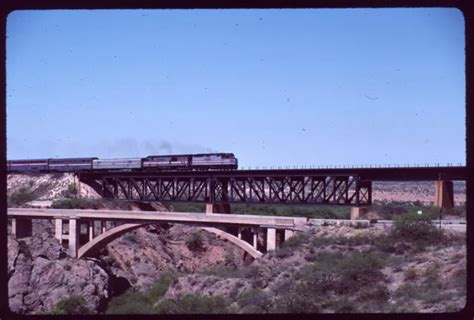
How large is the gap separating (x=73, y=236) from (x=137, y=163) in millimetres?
7684

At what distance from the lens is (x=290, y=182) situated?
31344mm

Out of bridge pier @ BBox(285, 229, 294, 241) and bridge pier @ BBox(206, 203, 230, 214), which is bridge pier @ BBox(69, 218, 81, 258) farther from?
bridge pier @ BBox(285, 229, 294, 241)

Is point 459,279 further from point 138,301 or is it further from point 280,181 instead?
point 280,181

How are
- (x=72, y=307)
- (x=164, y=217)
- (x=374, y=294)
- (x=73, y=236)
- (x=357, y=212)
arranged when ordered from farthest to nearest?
(x=73, y=236) → (x=164, y=217) → (x=357, y=212) → (x=72, y=307) → (x=374, y=294)

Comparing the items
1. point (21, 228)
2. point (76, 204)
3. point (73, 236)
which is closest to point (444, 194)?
point (73, 236)

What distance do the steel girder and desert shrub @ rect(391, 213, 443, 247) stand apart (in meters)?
6.43

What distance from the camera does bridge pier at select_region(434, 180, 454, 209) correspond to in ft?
87.6

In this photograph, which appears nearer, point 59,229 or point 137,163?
point 59,229

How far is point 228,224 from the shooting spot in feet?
102

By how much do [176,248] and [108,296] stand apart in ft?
52.0

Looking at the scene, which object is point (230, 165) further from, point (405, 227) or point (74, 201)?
point (405, 227)

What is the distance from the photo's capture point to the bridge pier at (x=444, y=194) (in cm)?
2670

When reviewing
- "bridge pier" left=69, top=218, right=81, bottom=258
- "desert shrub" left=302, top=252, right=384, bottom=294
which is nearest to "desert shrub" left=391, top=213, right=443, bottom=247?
"desert shrub" left=302, top=252, right=384, bottom=294
